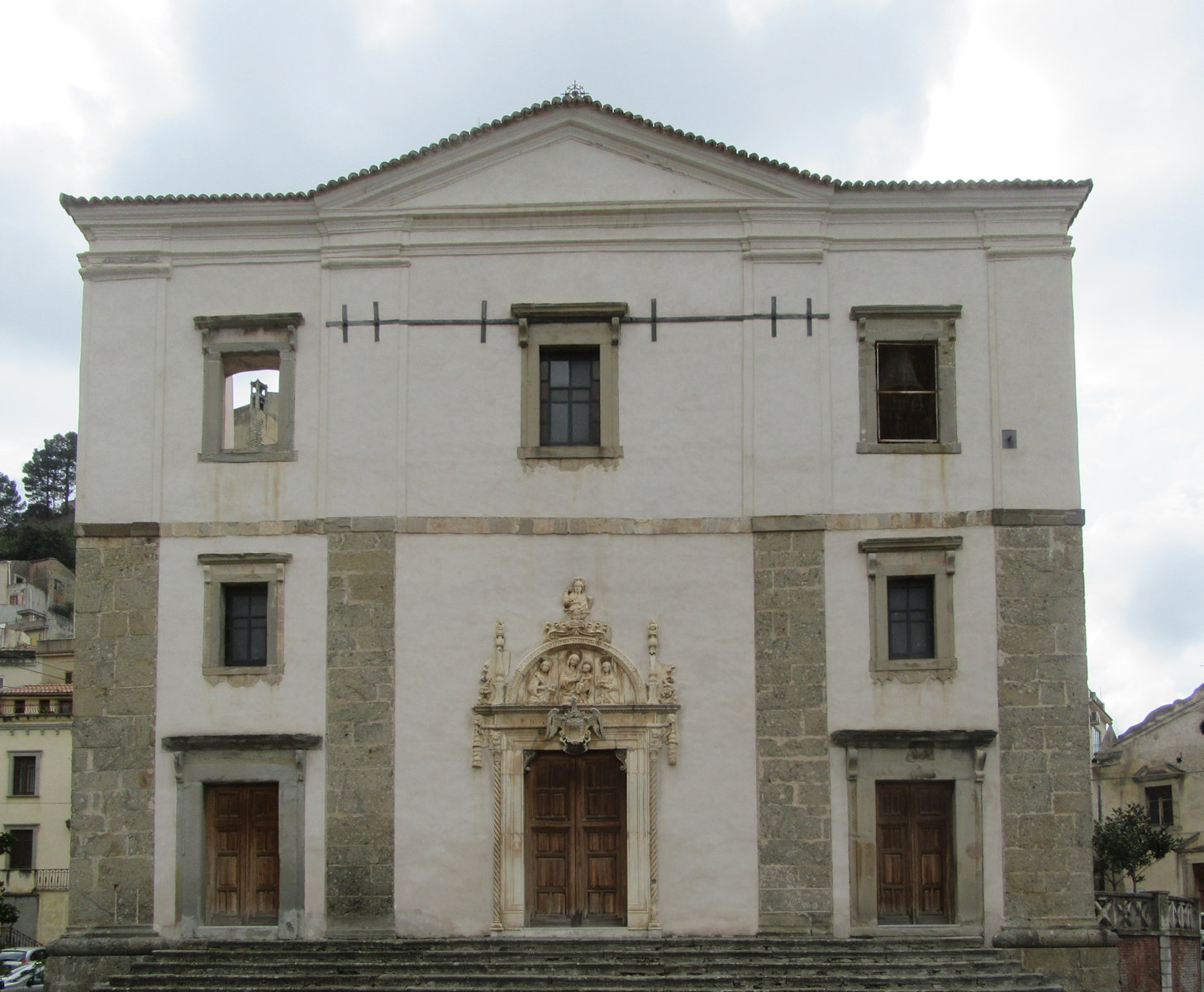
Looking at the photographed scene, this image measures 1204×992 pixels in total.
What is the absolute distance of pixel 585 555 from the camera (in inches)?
787

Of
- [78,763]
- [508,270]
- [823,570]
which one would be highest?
[508,270]

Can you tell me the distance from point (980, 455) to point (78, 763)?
511 inches

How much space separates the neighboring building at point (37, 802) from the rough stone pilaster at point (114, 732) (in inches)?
1014

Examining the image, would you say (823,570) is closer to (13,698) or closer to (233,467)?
(233,467)

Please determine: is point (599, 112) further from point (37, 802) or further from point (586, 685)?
point (37, 802)

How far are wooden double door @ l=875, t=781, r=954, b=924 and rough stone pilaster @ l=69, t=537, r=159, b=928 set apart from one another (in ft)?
32.1

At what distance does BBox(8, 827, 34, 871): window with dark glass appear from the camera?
43.8 m

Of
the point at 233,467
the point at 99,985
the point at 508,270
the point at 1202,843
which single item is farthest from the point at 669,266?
the point at 1202,843

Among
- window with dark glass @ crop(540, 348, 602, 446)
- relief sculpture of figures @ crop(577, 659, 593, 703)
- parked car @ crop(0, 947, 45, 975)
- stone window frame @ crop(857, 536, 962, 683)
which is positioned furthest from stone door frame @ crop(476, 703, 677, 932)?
parked car @ crop(0, 947, 45, 975)

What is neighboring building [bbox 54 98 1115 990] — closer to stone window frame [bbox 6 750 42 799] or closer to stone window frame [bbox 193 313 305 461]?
stone window frame [bbox 193 313 305 461]

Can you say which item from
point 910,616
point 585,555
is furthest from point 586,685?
point 910,616

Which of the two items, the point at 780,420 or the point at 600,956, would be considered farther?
the point at 780,420

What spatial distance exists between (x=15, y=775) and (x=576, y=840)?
3102 centimetres

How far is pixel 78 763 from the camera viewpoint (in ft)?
65.4
